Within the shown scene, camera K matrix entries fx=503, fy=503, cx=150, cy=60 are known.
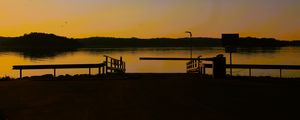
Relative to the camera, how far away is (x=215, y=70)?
2600cm

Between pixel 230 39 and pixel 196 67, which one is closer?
pixel 230 39

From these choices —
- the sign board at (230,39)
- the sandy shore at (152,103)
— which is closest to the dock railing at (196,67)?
the sign board at (230,39)

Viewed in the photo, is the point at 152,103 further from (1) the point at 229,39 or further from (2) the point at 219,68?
(1) the point at 229,39

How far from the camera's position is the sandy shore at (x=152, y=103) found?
1188 centimetres

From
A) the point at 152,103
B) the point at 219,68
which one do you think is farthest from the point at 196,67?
the point at 152,103

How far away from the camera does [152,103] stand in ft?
46.8

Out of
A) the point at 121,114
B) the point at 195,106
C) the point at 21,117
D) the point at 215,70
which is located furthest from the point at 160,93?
the point at 215,70

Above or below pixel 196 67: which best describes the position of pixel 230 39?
above

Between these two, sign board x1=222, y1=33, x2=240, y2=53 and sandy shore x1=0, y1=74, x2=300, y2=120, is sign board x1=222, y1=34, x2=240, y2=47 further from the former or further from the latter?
sandy shore x1=0, y1=74, x2=300, y2=120

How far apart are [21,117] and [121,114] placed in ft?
7.74

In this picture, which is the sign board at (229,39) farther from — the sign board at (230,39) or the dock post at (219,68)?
the dock post at (219,68)

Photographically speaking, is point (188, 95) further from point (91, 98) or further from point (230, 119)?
point (230, 119)

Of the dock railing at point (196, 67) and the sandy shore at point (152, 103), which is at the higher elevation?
the dock railing at point (196, 67)

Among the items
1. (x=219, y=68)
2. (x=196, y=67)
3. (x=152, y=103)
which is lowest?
(x=152, y=103)
